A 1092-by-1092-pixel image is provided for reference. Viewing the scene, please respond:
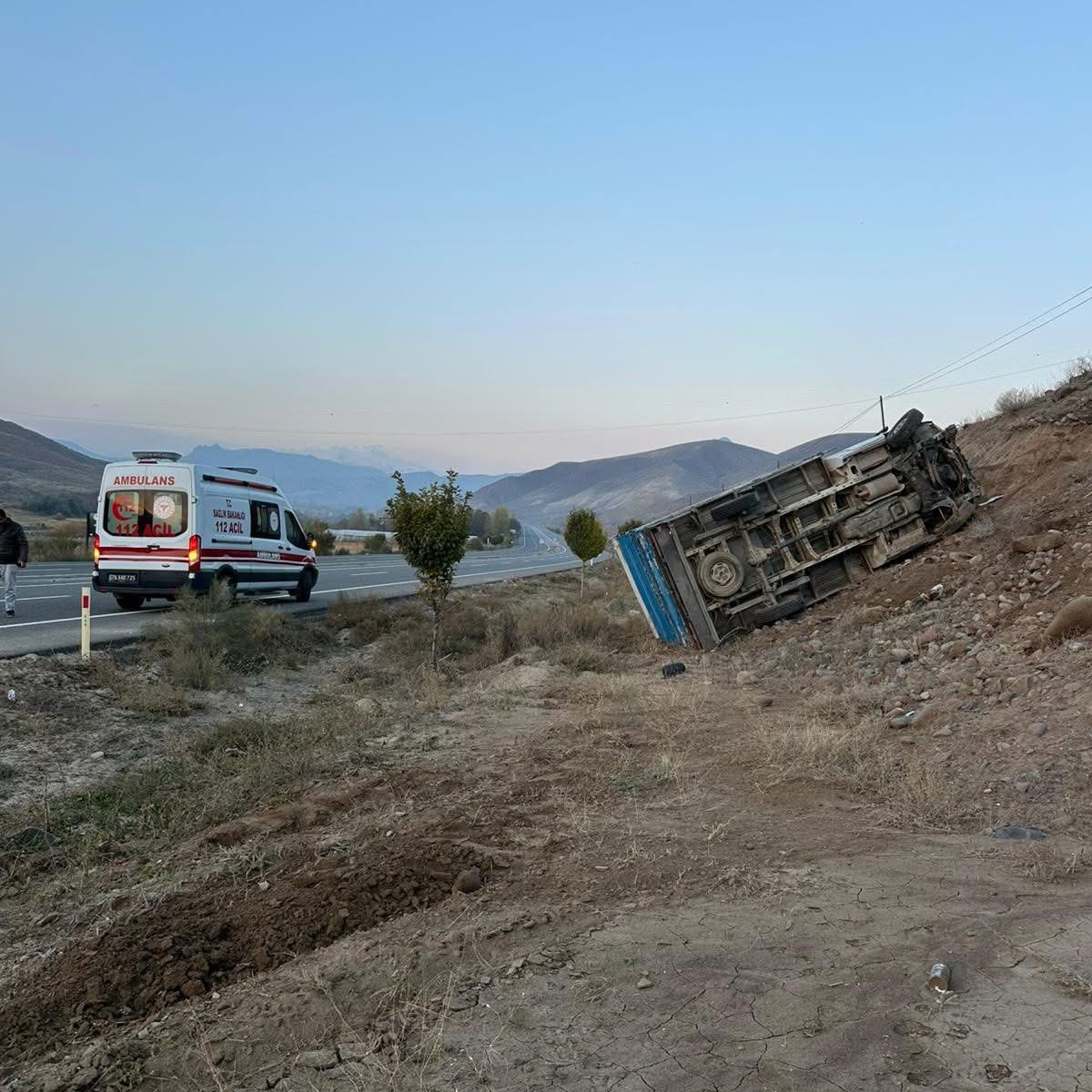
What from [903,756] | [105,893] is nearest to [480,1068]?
[105,893]

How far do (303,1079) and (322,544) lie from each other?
43262 mm

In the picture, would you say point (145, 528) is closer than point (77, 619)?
No

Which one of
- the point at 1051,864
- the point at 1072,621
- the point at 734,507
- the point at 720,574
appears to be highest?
the point at 734,507

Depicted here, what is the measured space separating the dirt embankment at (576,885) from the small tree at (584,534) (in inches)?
788

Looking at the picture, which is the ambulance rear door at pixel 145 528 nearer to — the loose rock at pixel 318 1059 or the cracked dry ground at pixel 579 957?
the cracked dry ground at pixel 579 957

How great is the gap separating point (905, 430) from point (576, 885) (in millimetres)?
11742

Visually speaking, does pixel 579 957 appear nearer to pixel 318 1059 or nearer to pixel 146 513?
pixel 318 1059

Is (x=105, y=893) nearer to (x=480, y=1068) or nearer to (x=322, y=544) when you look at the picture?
(x=480, y=1068)

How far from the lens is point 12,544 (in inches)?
525

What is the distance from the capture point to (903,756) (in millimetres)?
7621

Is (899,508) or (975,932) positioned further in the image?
(899,508)

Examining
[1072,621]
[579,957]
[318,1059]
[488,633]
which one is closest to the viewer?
[318,1059]

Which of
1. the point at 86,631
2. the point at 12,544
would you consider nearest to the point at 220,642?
the point at 86,631

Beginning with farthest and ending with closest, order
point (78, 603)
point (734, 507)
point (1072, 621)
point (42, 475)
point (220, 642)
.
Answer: point (42, 475) < point (78, 603) < point (734, 507) < point (220, 642) < point (1072, 621)
